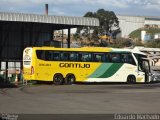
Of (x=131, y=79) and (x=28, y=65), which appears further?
(x=131, y=79)

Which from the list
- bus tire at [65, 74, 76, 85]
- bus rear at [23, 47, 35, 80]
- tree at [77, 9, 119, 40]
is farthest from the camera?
tree at [77, 9, 119, 40]

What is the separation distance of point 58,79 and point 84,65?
2.27m

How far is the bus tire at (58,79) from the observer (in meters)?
36.5

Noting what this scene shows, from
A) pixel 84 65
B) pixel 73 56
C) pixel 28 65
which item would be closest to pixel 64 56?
pixel 73 56

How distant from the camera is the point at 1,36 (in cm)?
5009

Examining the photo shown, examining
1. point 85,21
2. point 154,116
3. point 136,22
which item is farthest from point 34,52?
point 136,22

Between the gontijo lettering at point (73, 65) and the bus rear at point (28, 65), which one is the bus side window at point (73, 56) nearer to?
the gontijo lettering at point (73, 65)

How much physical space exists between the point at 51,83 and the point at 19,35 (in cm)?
1543

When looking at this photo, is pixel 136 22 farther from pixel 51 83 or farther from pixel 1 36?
pixel 51 83

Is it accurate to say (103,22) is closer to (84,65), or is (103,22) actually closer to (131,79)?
(131,79)

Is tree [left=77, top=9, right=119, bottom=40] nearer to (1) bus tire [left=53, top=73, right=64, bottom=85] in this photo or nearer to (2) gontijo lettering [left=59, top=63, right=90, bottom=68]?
(2) gontijo lettering [left=59, top=63, right=90, bottom=68]

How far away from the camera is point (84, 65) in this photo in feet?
122

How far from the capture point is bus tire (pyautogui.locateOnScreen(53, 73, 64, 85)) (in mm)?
36500

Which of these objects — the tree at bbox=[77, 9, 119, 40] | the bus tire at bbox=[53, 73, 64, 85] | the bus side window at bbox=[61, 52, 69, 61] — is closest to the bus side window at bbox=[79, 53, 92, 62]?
the bus side window at bbox=[61, 52, 69, 61]
